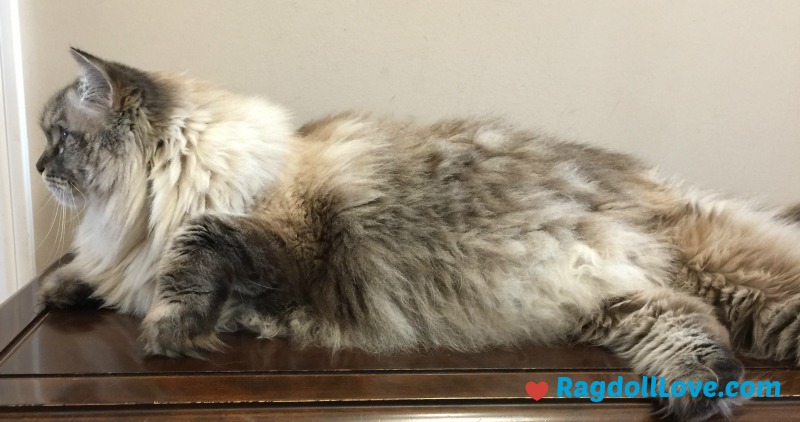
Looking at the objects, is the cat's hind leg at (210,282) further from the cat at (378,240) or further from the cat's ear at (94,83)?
the cat's ear at (94,83)

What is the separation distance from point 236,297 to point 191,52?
0.76 m

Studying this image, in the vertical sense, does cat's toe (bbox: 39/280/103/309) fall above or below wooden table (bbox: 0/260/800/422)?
above

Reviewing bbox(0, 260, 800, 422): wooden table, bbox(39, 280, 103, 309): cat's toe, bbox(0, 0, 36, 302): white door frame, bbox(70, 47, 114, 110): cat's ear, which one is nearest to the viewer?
bbox(0, 260, 800, 422): wooden table

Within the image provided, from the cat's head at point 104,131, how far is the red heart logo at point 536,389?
0.85 meters

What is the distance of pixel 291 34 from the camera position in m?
1.58

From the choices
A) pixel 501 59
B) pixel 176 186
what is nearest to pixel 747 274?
pixel 501 59

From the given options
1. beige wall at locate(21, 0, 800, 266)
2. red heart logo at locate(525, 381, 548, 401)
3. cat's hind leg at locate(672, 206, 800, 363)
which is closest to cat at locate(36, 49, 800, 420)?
cat's hind leg at locate(672, 206, 800, 363)

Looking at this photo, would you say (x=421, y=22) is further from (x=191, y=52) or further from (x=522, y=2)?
(x=191, y=52)

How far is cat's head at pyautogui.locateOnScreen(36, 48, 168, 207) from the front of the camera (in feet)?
3.86

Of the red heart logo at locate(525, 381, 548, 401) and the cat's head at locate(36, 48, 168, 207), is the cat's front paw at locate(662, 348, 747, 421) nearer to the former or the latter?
the red heart logo at locate(525, 381, 548, 401)

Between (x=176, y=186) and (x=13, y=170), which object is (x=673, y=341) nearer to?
(x=176, y=186)

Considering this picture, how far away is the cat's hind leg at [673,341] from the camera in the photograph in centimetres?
91

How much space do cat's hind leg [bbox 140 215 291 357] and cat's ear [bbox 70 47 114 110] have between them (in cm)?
31

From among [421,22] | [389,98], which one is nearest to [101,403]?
[389,98]
